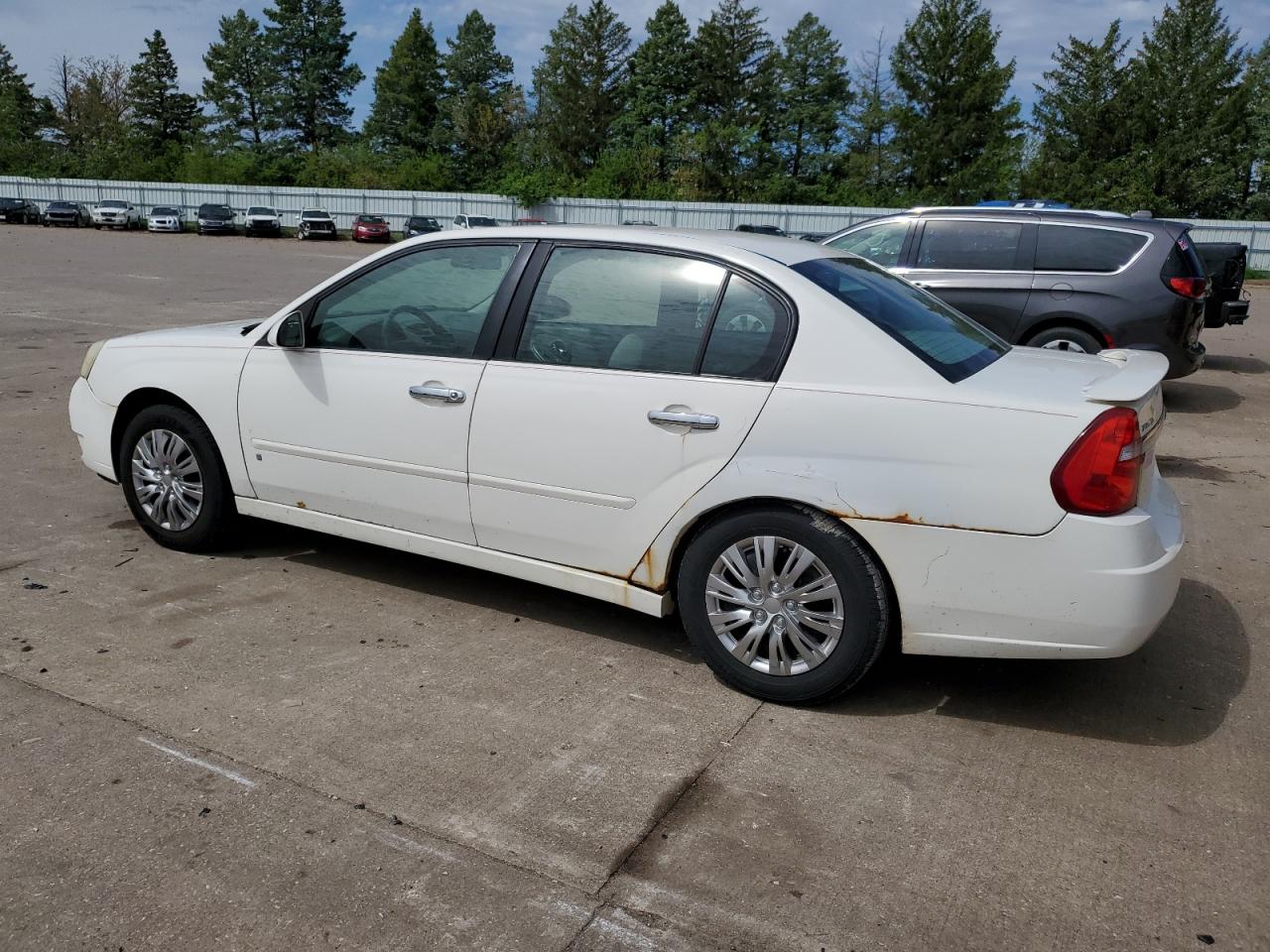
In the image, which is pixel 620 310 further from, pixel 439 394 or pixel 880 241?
pixel 880 241

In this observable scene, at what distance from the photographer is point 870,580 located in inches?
144

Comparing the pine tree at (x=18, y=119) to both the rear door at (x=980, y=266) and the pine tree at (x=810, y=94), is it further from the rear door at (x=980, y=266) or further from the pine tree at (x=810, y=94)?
the rear door at (x=980, y=266)

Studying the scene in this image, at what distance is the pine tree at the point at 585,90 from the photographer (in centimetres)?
7075

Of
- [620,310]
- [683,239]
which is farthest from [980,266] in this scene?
[620,310]

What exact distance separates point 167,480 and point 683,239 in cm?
276

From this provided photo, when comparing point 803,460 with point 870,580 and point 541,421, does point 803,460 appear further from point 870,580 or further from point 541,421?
point 541,421

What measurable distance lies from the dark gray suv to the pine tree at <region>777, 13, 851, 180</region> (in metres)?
59.8

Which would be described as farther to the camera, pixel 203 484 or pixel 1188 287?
pixel 1188 287

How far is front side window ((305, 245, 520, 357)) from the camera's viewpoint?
4500mm

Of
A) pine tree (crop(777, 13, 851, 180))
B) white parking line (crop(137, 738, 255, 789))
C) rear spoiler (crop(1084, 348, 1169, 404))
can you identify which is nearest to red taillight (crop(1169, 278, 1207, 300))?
rear spoiler (crop(1084, 348, 1169, 404))

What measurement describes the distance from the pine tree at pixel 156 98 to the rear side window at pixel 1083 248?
8538 centimetres

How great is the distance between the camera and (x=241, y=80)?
270ft

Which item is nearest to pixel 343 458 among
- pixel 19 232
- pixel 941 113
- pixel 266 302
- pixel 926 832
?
pixel 926 832

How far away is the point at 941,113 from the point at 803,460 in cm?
5921
